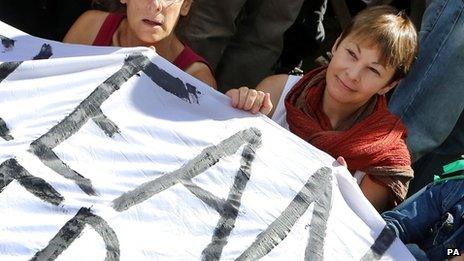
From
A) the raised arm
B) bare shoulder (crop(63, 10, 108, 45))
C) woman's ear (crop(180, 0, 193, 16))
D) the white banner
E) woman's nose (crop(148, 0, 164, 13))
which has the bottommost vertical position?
the white banner

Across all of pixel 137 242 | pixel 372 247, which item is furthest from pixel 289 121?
pixel 137 242

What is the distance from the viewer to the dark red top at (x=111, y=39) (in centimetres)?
282

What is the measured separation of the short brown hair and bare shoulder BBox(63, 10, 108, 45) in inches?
28.0

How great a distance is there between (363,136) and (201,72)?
1.71 feet

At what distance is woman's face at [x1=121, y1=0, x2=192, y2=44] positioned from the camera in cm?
270

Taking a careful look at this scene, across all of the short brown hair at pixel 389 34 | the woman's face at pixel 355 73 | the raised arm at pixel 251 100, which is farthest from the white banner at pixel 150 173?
the short brown hair at pixel 389 34

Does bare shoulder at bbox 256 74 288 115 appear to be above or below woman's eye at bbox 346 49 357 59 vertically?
below

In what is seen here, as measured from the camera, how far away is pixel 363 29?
267cm

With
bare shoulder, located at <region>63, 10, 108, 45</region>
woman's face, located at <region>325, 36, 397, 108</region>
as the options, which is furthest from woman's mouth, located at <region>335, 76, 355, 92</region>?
bare shoulder, located at <region>63, 10, 108, 45</region>

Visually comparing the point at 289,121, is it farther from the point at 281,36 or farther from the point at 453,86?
the point at 281,36

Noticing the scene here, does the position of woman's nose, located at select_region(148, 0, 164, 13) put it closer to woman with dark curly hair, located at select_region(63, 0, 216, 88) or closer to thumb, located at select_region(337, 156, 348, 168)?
woman with dark curly hair, located at select_region(63, 0, 216, 88)

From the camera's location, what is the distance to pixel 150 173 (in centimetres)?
240

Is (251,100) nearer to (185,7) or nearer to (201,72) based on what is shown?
(201,72)

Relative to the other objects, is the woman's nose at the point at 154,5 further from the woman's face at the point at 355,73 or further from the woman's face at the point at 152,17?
the woman's face at the point at 355,73
